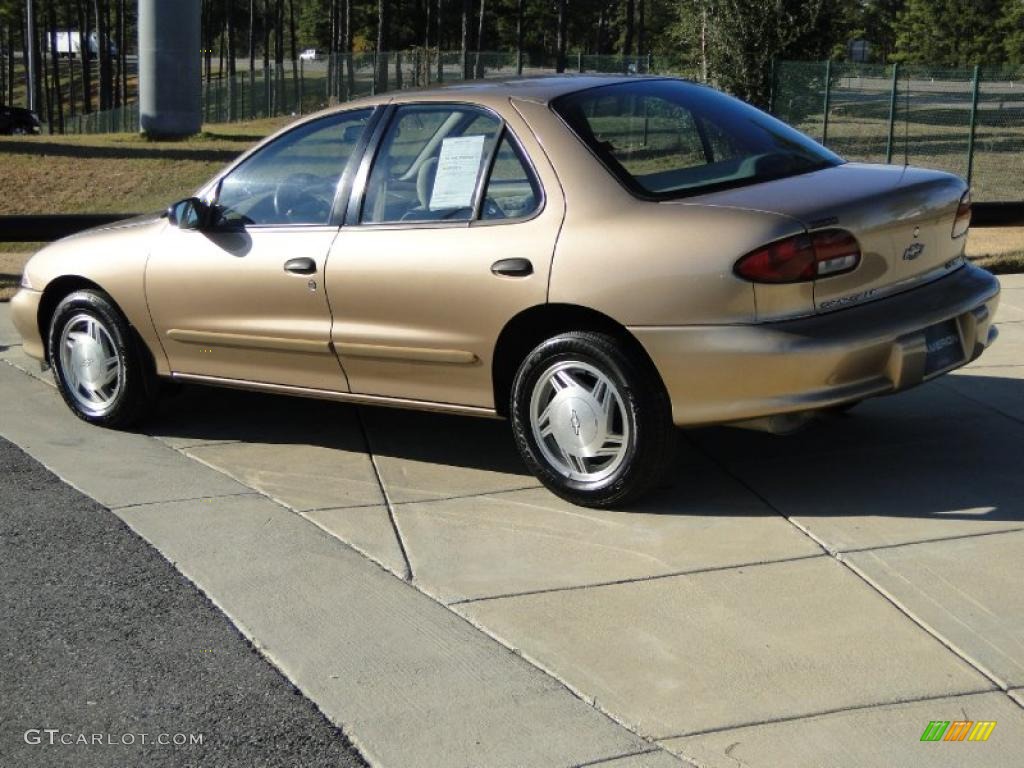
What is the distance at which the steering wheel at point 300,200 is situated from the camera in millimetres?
6277

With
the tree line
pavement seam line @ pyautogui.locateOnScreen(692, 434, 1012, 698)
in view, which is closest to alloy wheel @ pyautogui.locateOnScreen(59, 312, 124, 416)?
pavement seam line @ pyautogui.locateOnScreen(692, 434, 1012, 698)

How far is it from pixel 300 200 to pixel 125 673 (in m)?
2.70

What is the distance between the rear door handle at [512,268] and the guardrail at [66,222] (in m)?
5.90

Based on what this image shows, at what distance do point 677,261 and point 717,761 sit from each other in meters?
2.05

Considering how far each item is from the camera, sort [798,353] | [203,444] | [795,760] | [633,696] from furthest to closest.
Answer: [203,444], [798,353], [633,696], [795,760]

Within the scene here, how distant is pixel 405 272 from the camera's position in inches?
230

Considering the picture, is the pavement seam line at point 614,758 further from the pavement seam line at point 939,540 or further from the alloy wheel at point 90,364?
the alloy wheel at point 90,364

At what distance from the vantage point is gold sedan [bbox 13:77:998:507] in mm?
5145

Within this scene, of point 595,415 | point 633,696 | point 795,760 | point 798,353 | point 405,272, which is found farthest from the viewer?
point 405,272

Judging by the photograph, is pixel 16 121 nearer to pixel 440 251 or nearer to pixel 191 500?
pixel 191 500

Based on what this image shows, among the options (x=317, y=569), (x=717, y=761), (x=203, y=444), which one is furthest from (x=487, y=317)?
(x=717, y=761)

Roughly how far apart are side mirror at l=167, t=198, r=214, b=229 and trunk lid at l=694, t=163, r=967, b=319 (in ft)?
7.95

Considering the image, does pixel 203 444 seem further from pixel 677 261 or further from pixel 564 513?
pixel 677 261

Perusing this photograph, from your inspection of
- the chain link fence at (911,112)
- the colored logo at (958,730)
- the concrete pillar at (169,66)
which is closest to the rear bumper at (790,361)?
the colored logo at (958,730)
